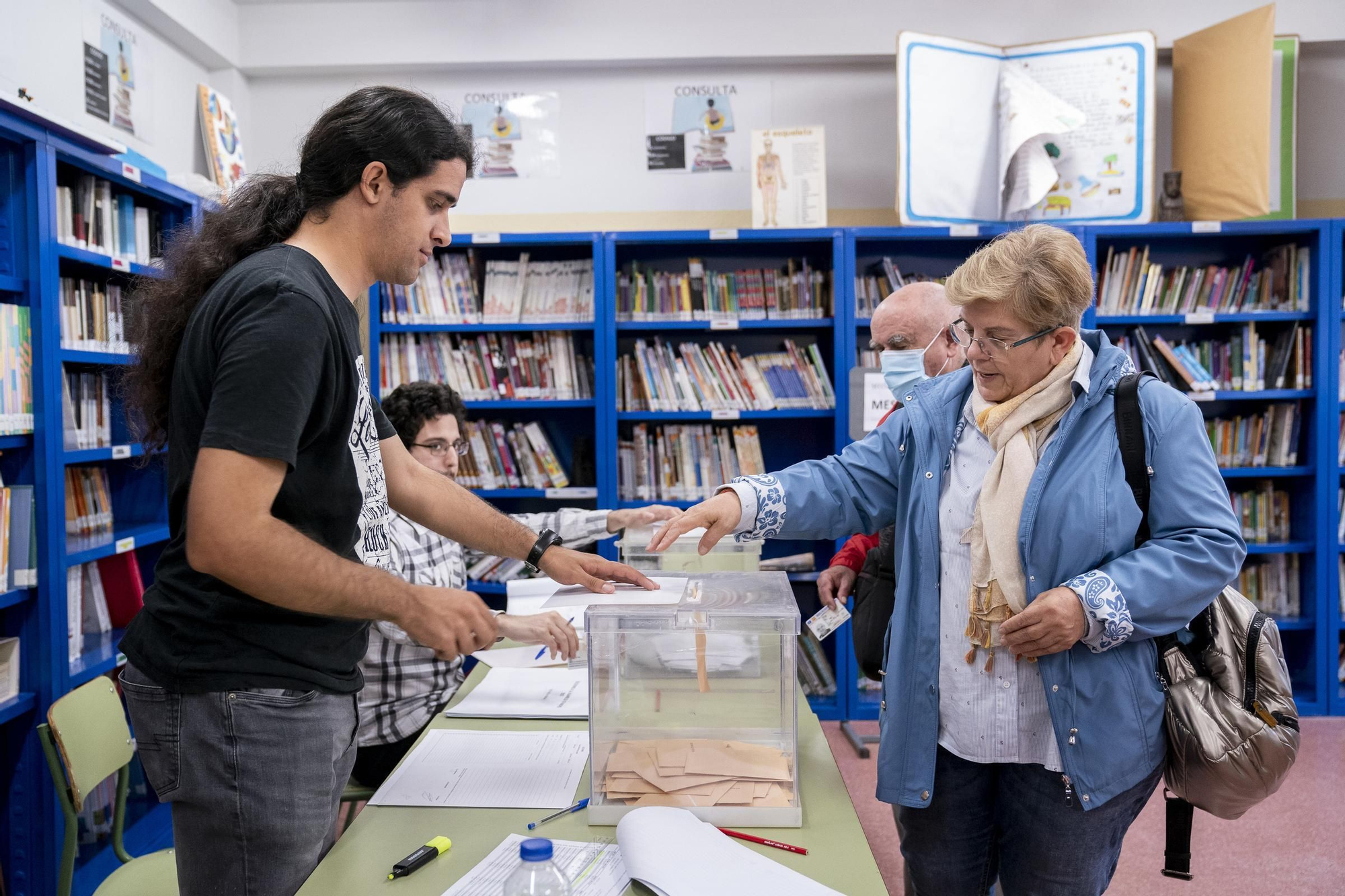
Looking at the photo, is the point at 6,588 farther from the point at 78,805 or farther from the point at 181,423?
the point at 181,423

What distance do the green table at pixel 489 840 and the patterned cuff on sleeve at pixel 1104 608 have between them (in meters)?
0.46

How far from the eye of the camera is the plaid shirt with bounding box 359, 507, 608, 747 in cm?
214

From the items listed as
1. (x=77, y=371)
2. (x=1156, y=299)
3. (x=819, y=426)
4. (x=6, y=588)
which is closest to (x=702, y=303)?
(x=819, y=426)

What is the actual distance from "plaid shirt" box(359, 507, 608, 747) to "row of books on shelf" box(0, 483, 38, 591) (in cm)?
102

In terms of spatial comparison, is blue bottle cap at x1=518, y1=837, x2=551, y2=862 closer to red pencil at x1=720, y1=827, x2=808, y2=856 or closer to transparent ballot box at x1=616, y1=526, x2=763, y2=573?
red pencil at x1=720, y1=827, x2=808, y2=856

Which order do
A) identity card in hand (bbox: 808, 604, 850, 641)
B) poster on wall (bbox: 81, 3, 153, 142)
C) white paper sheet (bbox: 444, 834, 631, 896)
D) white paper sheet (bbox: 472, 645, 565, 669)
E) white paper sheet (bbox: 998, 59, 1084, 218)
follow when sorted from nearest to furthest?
1. white paper sheet (bbox: 444, 834, 631, 896)
2. identity card in hand (bbox: 808, 604, 850, 641)
3. white paper sheet (bbox: 472, 645, 565, 669)
4. poster on wall (bbox: 81, 3, 153, 142)
5. white paper sheet (bbox: 998, 59, 1084, 218)

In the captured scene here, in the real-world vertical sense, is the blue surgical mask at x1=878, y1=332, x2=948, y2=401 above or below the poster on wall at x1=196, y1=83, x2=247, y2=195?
below

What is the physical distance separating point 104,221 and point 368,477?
7.03 feet

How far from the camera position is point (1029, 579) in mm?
1460

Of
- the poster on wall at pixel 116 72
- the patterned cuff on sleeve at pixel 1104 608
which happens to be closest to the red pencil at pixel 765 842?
the patterned cuff on sleeve at pixel 1104 608

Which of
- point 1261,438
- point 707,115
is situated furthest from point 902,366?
point 1261,438

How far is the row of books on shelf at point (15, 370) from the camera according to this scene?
7.85 ft

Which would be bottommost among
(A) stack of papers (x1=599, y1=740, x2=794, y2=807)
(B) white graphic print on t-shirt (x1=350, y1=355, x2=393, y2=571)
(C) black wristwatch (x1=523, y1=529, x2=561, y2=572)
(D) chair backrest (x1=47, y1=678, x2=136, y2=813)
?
(D) chair backrest (x1=47, y1=678, x2=136, y2=813)

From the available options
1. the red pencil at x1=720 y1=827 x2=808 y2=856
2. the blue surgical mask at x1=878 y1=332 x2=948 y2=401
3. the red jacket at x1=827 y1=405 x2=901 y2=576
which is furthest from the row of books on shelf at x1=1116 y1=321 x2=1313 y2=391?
the red pencil at x1=720 y1=827 x2=808 y2=856
